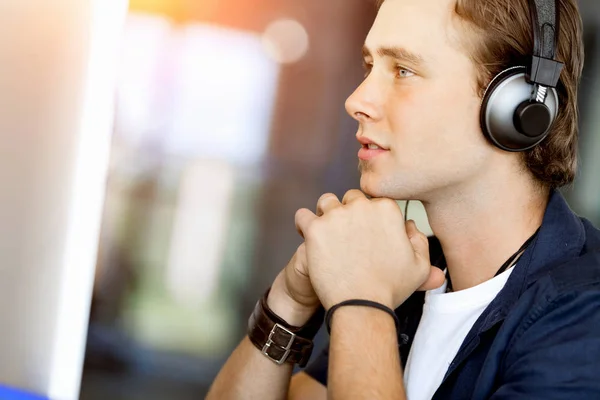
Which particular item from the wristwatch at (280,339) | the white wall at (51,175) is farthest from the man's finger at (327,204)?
the white wall at (51,175)

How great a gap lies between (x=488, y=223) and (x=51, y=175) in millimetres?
1012

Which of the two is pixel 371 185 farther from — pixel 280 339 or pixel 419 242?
pixel 280 339

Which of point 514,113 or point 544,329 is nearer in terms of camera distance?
point 544,329

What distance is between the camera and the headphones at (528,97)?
122 cm

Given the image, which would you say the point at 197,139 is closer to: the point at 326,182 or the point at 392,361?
the point at 326,182

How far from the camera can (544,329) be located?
1092mm

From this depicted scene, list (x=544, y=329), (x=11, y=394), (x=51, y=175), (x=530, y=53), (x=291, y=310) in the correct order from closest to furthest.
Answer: (x=544, y=329) → (x=530, y=53) → (x=291, y=310) → (x=11, y=394) → (x=51, y=175)

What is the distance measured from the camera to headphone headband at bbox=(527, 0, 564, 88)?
123 centimetres

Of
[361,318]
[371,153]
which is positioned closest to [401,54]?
[371,153]

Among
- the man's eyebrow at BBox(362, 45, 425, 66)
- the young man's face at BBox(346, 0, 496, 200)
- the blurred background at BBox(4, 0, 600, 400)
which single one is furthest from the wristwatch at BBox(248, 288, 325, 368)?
the blurred background at BBox(4, 0, 600, 400)

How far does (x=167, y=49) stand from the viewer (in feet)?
7.58

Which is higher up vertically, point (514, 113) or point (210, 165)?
point (514, 113)

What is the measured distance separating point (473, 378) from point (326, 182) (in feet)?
4.31

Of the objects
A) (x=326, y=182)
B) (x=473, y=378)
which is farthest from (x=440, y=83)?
(x=326, y=182)
